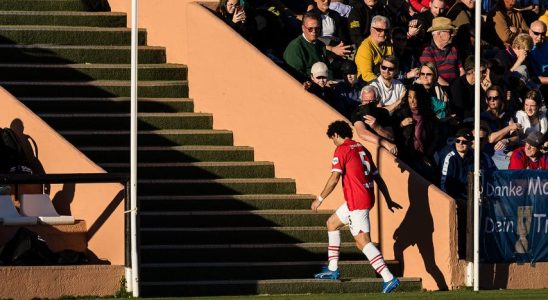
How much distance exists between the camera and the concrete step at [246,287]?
18.9 m

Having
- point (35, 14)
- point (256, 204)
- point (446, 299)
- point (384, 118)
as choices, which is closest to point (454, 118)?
point (384, 118)

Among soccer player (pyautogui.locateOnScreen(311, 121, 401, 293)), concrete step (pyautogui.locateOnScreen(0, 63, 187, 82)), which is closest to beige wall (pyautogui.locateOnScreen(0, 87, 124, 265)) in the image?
concrete step (pyautogui.locateOnScreen(0, 63, 187, 82))

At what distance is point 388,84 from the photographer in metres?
21.7

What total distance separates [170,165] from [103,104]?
4.45 ft

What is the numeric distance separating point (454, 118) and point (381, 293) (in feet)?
11.3

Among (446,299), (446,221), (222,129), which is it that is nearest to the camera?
(446,299)

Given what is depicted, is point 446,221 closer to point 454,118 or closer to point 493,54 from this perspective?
point 454,118

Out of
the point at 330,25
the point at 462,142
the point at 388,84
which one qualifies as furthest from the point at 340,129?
the point at 330,25

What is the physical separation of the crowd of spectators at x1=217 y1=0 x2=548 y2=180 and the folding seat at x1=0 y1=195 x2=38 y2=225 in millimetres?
3958

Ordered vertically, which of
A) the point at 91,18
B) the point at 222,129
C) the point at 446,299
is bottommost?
the point at 446,299

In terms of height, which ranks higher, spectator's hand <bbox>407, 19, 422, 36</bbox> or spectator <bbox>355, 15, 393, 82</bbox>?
spectator's hand <bbox>407, 19, 422, 36</bbox>

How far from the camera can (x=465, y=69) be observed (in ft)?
75.3

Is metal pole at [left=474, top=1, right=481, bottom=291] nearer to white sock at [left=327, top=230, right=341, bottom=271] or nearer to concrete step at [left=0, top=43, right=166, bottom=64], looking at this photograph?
white sock at [left=327, top=230, right=341, bottom=271]

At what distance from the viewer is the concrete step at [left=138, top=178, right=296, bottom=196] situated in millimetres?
20922
